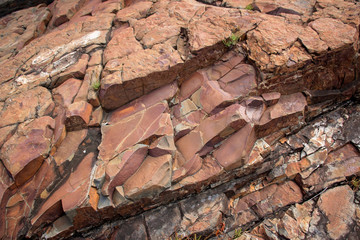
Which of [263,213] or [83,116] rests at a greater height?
[83,116]

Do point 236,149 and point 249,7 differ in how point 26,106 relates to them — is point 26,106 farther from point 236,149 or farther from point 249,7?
point 249,7

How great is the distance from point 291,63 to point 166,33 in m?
2.26

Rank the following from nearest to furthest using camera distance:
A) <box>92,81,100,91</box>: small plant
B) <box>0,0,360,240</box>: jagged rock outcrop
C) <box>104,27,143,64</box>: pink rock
A: <box>0,0,360,240</box>: jagged rock outcrop → <box>92,81,100,91</box>: small plant → <box>104,27,143,64</box>: pink rock

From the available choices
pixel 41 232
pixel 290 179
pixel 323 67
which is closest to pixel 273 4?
pixel 323 67

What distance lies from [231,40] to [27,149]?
11.9 ft

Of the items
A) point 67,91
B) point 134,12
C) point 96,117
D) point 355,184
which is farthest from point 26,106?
point 355,184

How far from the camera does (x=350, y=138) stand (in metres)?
3.81

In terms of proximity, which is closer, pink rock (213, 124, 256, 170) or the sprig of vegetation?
pink rock (213, 124, 256, 170)

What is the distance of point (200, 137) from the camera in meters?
3.58

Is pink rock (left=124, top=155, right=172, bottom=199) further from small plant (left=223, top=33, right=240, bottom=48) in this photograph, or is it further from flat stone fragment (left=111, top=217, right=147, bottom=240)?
small plant (left=223, top=33, right=240, bottom=48)

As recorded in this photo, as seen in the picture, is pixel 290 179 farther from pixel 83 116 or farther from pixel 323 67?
pixel 83 116

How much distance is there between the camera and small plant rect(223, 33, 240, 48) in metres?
3.93

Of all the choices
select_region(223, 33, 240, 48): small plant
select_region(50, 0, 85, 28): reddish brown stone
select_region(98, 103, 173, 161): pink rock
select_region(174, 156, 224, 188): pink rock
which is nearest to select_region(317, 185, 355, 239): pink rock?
select_region(174, 156, 224, 188): pink rock

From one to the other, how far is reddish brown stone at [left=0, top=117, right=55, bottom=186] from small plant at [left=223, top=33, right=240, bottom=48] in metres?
3.12
